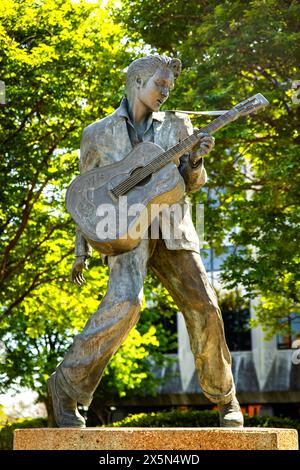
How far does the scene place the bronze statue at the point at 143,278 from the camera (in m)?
5.54

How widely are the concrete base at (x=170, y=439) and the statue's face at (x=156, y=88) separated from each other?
95.4 inches

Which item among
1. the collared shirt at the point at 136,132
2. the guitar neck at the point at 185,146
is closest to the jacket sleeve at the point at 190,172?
the guitar neck at the point at 185,146

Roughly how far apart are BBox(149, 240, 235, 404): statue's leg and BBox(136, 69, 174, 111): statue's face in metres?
1.13

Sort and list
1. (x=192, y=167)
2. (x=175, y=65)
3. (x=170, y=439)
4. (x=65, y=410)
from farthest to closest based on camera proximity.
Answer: (x=175, y=65)
(x=192, y=167)
(x=65, y=410)
(x=170, y=439)

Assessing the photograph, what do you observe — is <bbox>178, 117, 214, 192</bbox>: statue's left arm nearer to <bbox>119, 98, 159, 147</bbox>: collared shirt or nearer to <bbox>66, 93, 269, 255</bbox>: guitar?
<bbox>66, 93, 269, 255</bbox>: guitar

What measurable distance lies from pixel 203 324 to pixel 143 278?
20.8 inches

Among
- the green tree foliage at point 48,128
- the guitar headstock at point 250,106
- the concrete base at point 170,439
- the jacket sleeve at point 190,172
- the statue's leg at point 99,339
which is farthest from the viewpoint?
the green tree foliage at point 48,128

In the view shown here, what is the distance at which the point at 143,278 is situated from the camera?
229 inches

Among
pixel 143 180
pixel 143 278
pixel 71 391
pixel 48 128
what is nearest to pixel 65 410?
pixel 71 391

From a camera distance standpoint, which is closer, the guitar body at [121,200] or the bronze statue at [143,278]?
the bronze statue at [143,278]

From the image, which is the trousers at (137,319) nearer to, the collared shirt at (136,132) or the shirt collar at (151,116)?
the collared shirt at (136,132)

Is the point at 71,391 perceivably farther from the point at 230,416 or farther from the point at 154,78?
the point at 154,78
